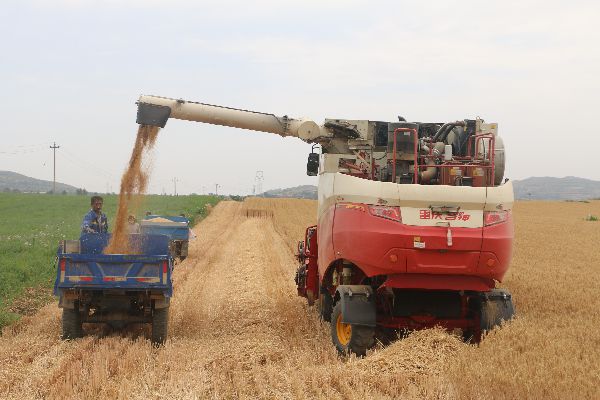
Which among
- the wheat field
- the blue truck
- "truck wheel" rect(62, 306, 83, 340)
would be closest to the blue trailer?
the wheat field

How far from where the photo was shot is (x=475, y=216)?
8258mm

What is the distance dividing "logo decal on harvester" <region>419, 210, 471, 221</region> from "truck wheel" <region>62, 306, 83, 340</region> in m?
4.52

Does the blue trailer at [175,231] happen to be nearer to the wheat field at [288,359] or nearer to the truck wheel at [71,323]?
the wheat field at [288,359]

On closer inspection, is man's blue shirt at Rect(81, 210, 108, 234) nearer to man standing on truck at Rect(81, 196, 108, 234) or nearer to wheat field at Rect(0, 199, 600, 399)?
man standing on truck at Rect(81, 196, 108, 234)

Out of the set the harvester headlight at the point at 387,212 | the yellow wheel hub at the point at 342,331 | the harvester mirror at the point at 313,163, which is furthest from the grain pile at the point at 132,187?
the harvester headlight at the point at 387,212

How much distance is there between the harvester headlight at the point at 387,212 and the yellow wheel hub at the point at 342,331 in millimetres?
1407

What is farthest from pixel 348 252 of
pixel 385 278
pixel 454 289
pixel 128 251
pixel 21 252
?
pixel 21 252

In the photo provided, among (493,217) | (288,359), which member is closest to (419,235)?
(493,217)

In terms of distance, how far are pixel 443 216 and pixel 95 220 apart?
18.9 feet

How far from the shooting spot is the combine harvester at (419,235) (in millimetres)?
8148

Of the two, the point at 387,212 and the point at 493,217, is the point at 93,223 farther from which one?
the point at 493,217

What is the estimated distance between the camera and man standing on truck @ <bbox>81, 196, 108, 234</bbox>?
36.4 feet

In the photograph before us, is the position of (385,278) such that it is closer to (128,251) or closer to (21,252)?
(128,251)

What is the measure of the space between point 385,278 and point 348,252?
0.55 metres
